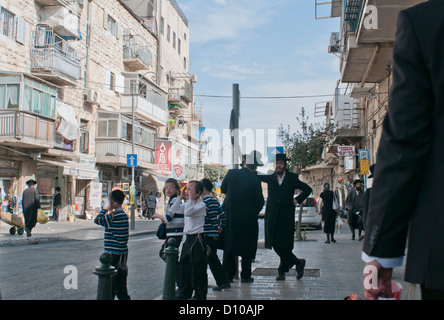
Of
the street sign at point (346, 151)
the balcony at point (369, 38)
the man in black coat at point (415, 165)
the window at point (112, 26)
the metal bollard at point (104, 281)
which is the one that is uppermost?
the window at point (112, 26)

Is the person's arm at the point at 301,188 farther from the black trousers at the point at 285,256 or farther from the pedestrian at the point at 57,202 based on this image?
the pedestrian at the point at 57,202

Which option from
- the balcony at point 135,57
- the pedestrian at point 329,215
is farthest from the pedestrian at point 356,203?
Answer: the balcony at point 135,57

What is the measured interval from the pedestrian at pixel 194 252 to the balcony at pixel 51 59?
2140 centimetres

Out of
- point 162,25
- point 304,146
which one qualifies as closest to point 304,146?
point 304,146

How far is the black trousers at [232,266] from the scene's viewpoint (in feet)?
24.3

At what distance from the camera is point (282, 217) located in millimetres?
7672

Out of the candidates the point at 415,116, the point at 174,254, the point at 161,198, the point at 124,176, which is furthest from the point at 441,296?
the point at 161,198

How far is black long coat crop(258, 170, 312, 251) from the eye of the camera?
24.9 ft

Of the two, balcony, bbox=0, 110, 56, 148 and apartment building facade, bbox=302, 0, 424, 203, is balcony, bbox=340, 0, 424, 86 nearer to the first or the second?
apartment building facade, bbox=302, 0, 424, 203

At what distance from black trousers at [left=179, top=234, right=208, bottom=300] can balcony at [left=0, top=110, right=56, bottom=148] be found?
61.1 ft

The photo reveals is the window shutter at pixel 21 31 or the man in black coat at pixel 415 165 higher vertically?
the window shutter at pixel 21 31

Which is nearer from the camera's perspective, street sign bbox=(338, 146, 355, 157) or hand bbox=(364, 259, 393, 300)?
hand bbox=(364, 259, 393, 300)

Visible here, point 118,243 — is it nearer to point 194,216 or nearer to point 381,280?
point 194,216

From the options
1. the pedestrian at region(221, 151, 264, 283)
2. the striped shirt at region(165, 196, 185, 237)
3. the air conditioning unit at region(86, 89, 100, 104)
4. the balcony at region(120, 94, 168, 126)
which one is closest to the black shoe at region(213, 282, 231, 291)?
the pedestrian at region(221, 151, 264, 283)
